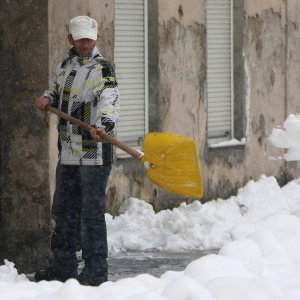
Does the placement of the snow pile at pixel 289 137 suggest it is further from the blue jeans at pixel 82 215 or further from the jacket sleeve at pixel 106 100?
the jacket sleeve at pixel 106 100

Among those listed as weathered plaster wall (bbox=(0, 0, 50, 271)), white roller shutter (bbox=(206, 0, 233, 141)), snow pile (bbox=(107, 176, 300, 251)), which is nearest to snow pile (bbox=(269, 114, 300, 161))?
white roller shutter (bbox=(206, 0, 233, 141))

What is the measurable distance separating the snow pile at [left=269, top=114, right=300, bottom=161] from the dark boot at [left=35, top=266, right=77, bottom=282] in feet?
17.4

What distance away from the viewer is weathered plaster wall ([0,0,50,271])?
11.0 meters

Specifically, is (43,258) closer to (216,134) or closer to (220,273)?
(220,273)

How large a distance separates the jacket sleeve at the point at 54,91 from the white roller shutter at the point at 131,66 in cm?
375

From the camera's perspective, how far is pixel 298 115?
17.8 meters

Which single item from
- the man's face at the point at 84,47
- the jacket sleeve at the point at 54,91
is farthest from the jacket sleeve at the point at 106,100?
the jacket sleeve at the point at 54,91

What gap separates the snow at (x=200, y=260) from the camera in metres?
7.00

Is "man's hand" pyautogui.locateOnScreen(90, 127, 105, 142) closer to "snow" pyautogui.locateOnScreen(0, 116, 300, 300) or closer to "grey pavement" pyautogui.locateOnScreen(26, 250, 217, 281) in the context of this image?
"snow" pyautogui.locateOnScreen(0, 116, 300, 300)

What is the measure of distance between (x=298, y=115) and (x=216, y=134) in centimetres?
190

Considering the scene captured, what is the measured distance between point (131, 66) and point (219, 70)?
2.19m

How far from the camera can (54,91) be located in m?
10.2

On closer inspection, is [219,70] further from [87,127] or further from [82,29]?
[87,127]

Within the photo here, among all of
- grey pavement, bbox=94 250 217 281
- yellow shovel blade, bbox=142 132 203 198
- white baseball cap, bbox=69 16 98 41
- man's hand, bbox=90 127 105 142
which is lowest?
grey pavement, bbox=94 250 217 281
